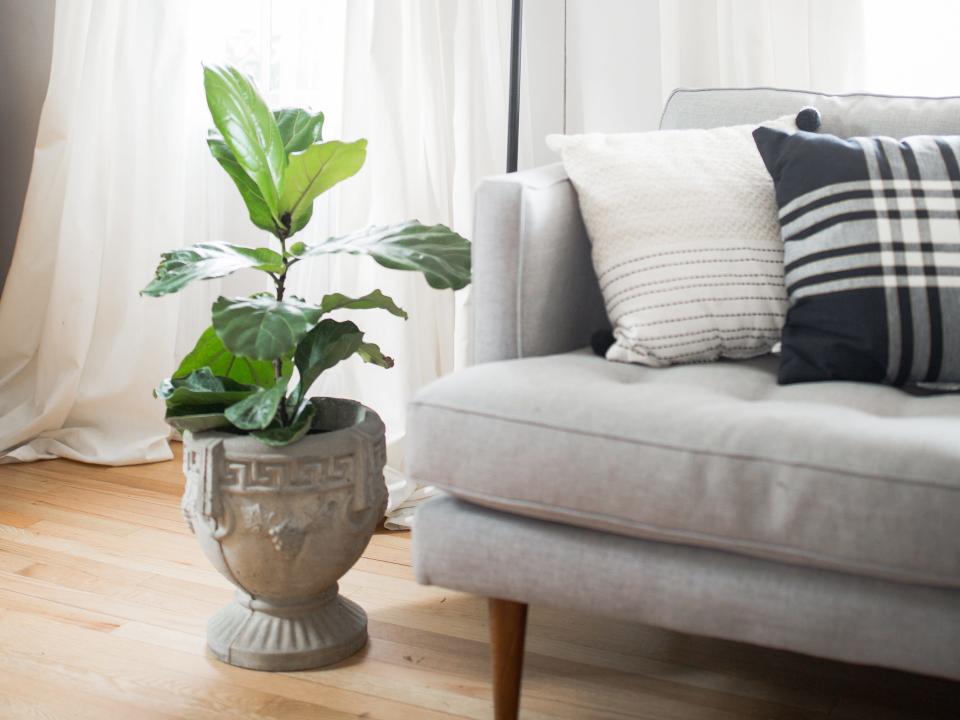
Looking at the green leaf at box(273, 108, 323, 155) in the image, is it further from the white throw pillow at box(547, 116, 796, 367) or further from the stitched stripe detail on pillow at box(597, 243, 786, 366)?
the stitched stripe detail on pillow at box(597, 243, 786, 366)

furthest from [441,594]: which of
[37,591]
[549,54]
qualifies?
[549,54]

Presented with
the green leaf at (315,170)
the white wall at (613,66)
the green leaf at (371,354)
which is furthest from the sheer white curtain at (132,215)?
the green leaf at (315,170)

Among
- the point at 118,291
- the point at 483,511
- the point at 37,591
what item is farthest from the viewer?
the point at 118,291

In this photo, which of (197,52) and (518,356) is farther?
(197,52)

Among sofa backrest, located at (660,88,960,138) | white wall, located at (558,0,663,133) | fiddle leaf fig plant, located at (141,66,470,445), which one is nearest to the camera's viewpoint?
fiddle leaf fig plant, located at (141,66,470,445)

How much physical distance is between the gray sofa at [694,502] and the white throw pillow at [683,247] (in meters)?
0.06

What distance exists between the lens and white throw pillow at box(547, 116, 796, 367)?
1490 millimetres

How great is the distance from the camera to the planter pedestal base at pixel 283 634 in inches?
62.1

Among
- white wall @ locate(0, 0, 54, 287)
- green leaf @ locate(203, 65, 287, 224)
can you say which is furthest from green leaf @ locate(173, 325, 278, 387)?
white wall @ locate(0, 0, 54, 287)

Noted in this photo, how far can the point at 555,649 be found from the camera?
5.43ft

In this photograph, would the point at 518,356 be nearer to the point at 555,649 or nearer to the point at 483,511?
the point at 483,511

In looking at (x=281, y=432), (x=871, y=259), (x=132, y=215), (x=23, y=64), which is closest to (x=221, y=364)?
(x=281, y=432)

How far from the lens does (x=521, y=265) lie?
150 centimetres

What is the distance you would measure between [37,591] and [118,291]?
93 cm
